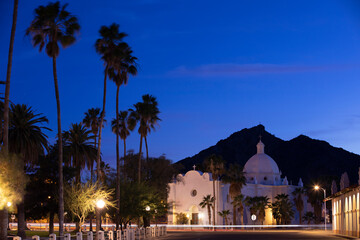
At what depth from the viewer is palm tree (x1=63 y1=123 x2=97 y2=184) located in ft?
190

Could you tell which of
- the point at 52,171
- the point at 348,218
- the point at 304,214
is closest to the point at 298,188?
the point at 304,214

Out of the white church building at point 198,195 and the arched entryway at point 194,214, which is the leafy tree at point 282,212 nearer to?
the white church building at point 198,195

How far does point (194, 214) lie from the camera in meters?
100

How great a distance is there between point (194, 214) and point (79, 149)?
152 ft

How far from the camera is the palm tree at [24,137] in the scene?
4422cm

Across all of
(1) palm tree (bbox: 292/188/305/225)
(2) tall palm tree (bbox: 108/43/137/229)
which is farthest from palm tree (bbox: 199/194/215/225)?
(2) tall palm tree (bbox: 108/43/137/229)

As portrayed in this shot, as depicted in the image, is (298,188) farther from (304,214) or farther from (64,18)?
(64,18)

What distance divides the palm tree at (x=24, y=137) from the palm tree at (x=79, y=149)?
1162 centimetres

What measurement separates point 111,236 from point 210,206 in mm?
66249

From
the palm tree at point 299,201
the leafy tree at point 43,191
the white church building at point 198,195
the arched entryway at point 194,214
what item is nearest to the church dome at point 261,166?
the white church building at point 198,195

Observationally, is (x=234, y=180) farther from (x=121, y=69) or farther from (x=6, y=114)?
(x=6, y=114)

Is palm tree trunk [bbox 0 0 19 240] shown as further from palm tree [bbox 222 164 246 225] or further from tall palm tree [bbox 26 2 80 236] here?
palm tree [bbox 222 164 246 225]

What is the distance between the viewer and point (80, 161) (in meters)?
58.4

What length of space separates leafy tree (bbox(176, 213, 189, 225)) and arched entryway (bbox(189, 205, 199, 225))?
3.47 ft
